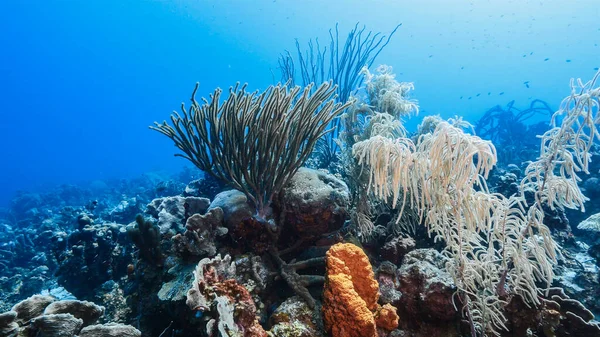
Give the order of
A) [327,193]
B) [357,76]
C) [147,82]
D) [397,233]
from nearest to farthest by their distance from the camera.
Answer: [327,193], [397,233], [357,76], [147,82]

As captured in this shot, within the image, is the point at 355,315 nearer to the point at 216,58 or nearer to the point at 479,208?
the point at 479,208

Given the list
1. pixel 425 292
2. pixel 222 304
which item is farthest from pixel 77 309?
pixel 425 292

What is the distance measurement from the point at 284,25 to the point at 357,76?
327 feet

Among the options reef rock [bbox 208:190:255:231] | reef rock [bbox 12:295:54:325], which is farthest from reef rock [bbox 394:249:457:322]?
reef rock [bbox 12:295:54:325]

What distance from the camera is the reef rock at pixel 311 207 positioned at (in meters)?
3.68

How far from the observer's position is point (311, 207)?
3.66m

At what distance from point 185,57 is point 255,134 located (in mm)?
135159

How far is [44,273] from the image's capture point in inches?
288

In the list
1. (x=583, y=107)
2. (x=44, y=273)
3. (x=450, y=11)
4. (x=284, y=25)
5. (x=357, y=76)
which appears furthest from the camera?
(x=284, y=25)

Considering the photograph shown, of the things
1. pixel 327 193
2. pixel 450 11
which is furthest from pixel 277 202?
pixel 450 11

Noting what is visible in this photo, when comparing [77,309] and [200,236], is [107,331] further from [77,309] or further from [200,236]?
[200,236]

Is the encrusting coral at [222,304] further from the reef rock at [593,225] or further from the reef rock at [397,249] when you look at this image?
the reef rock at [593,225]

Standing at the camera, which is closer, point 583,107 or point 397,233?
point 583,107

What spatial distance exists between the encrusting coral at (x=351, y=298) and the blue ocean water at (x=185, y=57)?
84570 mm
